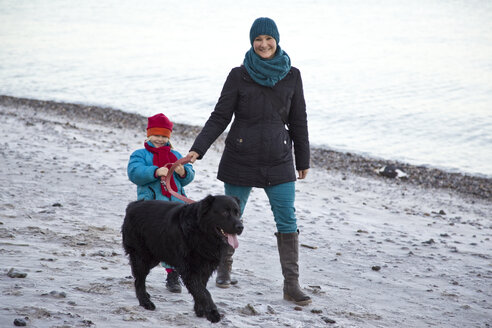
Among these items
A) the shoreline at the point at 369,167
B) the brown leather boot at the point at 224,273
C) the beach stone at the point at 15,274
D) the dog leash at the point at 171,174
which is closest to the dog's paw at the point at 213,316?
the dog leash at the point at 171,174

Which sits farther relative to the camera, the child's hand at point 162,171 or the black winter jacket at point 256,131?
the black winter jacket at point 256,131

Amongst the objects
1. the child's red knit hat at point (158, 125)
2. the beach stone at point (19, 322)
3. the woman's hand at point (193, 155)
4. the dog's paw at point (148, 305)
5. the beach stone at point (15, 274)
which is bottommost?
the dog's paw at point (148, 305)

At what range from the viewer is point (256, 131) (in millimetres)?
5051

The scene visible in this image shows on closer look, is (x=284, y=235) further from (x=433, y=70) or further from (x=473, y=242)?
(x=433, y=70)

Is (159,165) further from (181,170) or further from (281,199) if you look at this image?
(281,199)

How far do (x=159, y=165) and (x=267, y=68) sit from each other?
134 cm

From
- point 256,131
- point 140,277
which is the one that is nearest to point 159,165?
point 256,131

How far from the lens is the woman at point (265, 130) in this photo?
4.98 metres

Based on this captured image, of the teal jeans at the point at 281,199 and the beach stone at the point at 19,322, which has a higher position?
the teal jeans at the point at 281,199

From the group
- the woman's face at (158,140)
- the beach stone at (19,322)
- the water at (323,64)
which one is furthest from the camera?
the water at (323,64)

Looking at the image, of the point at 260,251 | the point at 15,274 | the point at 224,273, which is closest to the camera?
the point at 15,274

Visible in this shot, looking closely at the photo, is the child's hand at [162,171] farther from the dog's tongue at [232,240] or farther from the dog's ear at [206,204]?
the dog's tongue at [232,240]

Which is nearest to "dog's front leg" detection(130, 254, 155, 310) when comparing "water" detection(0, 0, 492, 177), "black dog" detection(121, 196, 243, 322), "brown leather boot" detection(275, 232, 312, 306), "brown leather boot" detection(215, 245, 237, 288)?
"black dog" detection(121, 196, 243, 322)

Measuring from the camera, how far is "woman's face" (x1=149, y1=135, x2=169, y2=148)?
205 inches
